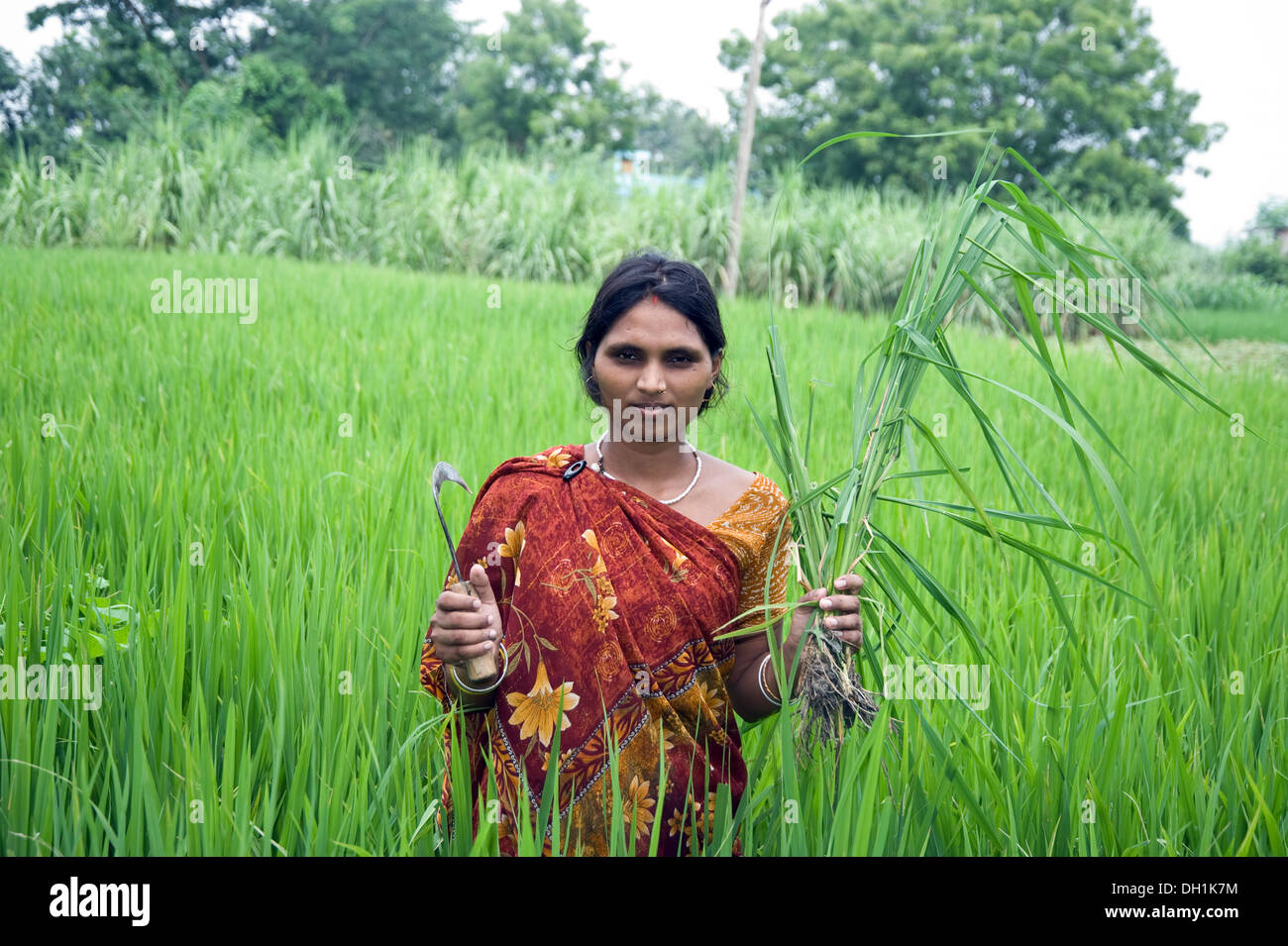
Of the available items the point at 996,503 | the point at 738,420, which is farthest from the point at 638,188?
the point at 996,503

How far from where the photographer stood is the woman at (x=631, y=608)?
1.26 metres

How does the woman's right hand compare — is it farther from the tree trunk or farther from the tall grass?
the tall grass

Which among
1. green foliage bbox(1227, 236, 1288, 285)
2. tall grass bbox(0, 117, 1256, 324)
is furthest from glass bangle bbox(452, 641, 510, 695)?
green foliage bbox(1227, 236, 1288, 285)

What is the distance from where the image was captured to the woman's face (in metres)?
1.28

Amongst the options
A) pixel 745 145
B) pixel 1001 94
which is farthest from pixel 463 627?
pixel 1001 94

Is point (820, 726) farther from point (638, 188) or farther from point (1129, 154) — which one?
point (1129, 154)

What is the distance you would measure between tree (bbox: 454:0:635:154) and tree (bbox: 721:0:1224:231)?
415cm

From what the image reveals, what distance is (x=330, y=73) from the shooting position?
65.6 ft

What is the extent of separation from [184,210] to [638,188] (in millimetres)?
4588

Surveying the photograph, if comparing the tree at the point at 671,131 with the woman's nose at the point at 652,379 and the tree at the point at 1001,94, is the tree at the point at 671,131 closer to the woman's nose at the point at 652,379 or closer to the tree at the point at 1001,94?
the tree at the point at 1001,94

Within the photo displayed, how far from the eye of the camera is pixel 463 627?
1168 millimetres

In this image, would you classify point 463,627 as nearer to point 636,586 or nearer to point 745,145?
point 636,586

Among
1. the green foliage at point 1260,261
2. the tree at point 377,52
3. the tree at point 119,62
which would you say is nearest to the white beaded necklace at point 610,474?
the tree at point 119,62
